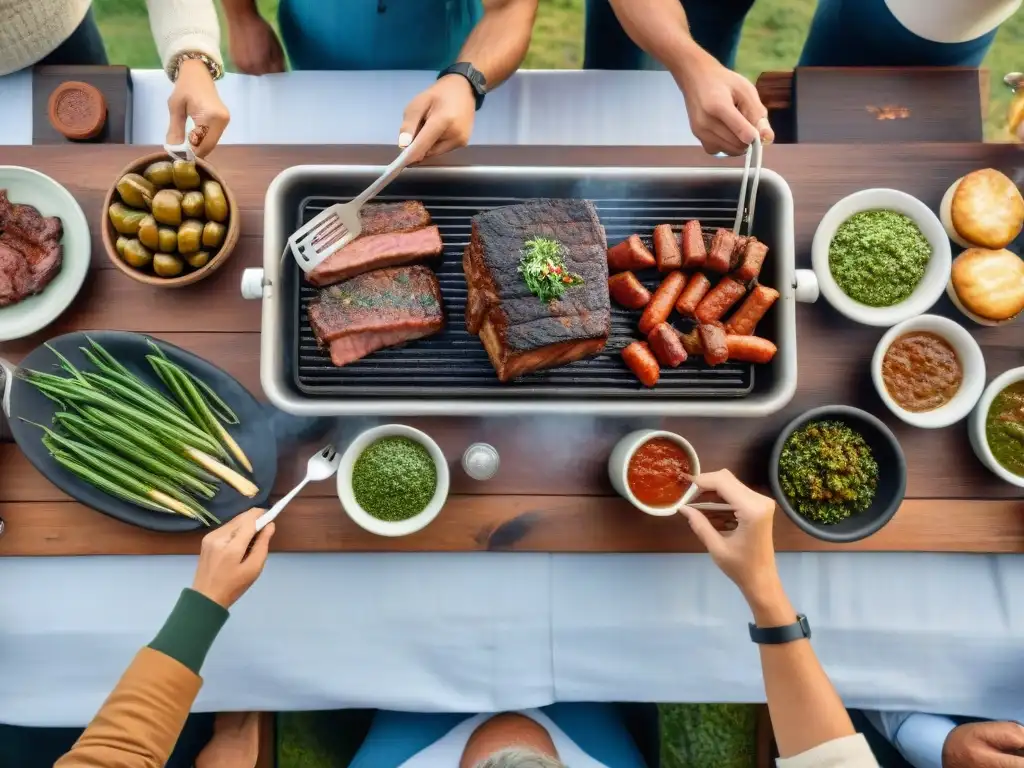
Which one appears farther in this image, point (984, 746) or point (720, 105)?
point (984, 746)

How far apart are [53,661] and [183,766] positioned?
72 centimetres

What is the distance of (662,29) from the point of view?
260 cm

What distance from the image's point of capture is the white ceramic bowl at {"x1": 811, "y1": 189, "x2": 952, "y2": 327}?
2426 mm

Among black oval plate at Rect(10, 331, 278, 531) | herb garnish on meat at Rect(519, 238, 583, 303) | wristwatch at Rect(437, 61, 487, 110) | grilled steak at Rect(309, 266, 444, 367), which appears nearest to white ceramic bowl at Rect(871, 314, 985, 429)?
herb garnish on meat at Rect(519, 238, 583, 303)

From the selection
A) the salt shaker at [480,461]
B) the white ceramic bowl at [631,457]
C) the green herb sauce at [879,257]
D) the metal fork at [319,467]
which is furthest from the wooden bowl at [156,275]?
the green herb sauce at [879,257]

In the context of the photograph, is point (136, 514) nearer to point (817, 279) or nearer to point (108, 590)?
point (108, 590)

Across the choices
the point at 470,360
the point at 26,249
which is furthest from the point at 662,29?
the point at 26,249

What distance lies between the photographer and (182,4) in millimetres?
2477

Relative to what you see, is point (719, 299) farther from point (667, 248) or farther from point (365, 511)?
point (365, 511)

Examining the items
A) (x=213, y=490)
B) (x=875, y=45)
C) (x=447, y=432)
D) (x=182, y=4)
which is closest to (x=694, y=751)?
(x=447, y=432)

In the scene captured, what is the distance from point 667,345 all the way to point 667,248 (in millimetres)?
355

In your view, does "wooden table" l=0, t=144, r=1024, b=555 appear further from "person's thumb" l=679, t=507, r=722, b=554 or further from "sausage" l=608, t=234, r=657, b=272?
"sausage" l=608, t=234, r=657, b=272

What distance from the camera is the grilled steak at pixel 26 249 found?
239cm

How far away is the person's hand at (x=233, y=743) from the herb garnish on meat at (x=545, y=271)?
206cm
